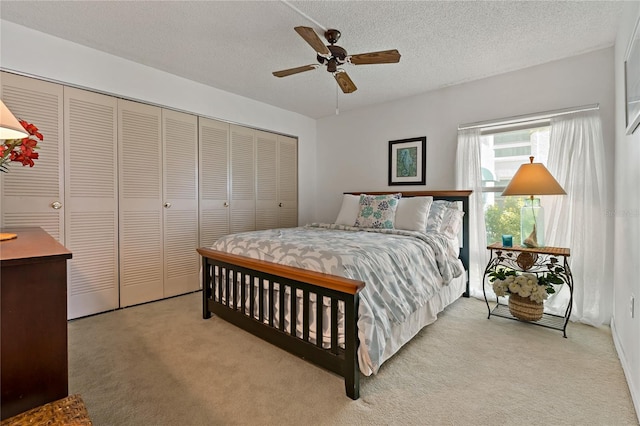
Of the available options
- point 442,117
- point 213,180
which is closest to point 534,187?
point 442,117

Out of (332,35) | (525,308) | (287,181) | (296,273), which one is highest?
(332,35)

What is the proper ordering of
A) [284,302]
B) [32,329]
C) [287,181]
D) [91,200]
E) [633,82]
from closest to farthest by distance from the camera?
[32,329], [633,82], [284,302], [91,200], [287,181]

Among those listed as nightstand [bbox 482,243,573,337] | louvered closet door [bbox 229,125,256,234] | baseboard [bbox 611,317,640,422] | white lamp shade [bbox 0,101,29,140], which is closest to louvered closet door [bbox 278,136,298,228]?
louvered closet door [bbox 229,125,256,234]

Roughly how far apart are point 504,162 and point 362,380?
2.70m

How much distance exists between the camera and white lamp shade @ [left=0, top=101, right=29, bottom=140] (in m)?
1.29

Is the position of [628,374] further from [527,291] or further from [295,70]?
[295,70]

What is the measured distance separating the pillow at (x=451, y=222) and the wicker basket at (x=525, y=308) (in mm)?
789

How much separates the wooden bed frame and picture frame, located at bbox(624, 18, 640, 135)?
1758 mm

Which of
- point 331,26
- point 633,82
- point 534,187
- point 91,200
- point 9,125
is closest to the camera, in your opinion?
point 9,125

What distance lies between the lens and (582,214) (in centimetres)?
264

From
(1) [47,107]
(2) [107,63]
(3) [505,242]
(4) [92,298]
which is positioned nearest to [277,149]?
(2) [107,63]

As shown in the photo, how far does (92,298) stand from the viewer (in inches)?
109

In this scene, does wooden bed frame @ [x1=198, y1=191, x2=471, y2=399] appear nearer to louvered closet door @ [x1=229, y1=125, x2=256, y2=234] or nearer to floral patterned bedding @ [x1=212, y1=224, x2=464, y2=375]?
floral patterned bedding @ [x1=212, y1=224, x2=464, y2=375]

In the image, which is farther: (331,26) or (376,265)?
(331,26)
